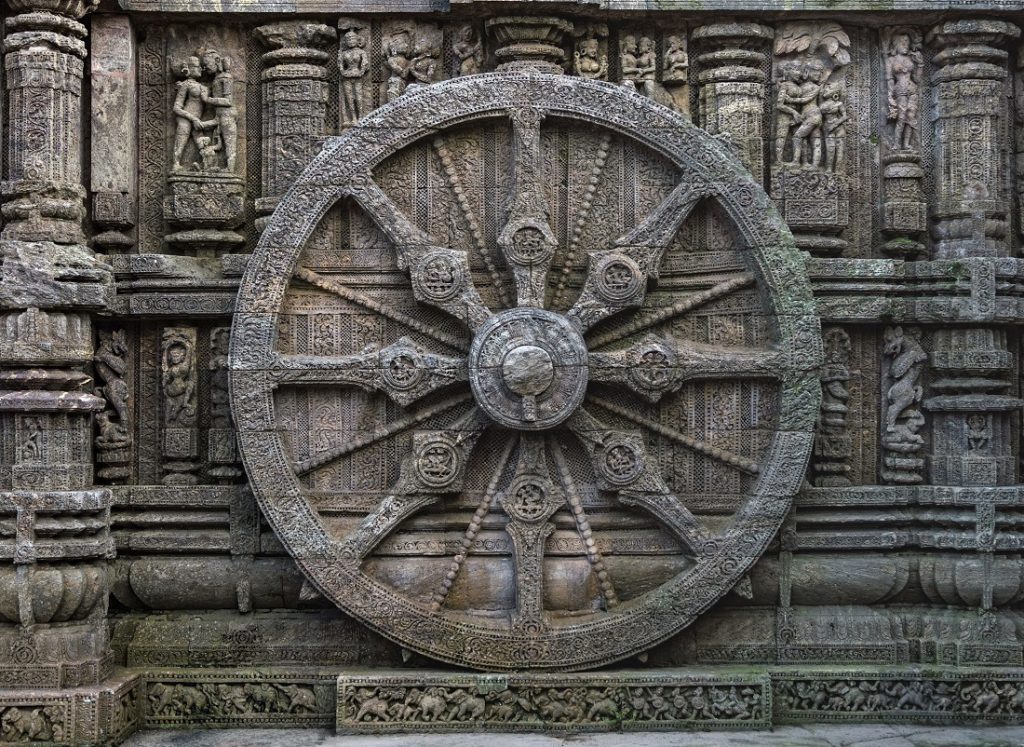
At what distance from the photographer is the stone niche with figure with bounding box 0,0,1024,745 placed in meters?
7.31

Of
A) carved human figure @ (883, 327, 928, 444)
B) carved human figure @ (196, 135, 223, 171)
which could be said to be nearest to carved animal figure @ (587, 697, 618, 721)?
carved human figure @ (883, 327, 928, 444)

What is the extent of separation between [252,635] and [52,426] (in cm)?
169

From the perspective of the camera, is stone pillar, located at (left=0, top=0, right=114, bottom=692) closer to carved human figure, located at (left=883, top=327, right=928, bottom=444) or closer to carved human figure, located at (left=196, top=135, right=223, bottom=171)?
carved human figure, located at (left=196, top=135, right=223, bottom=171)

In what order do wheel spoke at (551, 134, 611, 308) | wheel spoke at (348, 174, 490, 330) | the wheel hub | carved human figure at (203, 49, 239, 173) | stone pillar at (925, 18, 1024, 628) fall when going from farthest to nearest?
1. carved human figure at (203, 49, 239, 173)
2. stone pillar at (925, 18, 1024, 628)
3. wheel spoke at (551, 134, 611, 308)
4. wheel spoke at (348, 174, 490, 330)
5. the wheel hub

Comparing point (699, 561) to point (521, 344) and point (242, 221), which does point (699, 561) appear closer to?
point (521, 344)

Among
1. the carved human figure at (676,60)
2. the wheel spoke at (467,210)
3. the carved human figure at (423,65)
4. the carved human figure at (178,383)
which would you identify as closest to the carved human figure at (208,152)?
the carved human figure at (178,383)

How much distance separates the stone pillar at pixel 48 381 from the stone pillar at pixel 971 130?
5098 mm

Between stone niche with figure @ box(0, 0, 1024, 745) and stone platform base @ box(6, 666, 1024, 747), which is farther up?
stone niche with figure @ box(0, 0, 1024, 745)

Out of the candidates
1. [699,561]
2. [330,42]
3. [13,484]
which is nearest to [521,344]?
[699,561]

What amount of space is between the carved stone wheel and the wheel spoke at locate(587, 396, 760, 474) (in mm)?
14

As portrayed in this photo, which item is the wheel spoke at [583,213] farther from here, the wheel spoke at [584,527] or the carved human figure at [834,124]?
the carved human figure at [834,124]

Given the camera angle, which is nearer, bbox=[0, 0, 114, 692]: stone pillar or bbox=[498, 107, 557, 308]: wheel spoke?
bbox=[0, 0, 114, 692]: stone pillar

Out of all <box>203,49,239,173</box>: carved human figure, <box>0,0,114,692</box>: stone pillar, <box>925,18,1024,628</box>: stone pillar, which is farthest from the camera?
<box>203,49,239,173</box>: carved human figure

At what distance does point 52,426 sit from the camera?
23.8 feet
